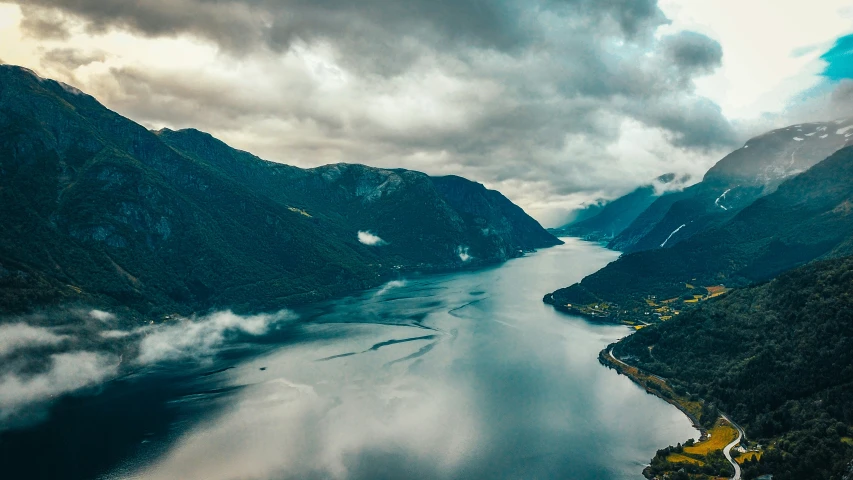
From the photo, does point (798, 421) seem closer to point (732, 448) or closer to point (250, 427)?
point (732, 448)

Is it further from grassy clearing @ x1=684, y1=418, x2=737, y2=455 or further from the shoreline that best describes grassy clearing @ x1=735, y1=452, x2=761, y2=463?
the shoreline

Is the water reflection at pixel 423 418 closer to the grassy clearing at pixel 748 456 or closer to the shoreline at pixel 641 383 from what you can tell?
the shoreline at pixel 641 383

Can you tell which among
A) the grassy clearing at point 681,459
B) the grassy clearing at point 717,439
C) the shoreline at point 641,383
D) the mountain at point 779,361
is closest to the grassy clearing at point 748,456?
the mountain at point 779,361

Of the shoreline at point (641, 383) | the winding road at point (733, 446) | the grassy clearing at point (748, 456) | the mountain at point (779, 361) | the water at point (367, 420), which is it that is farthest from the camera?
the shoreline at point (641, 383)

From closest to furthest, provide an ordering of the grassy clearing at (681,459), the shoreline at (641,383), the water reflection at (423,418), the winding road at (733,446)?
the winding road at (733,446)
the grassy clearing at (681,459)
the water reflection at (423,418)
the shoreline at (641,383)

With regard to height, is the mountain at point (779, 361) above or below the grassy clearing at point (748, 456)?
above

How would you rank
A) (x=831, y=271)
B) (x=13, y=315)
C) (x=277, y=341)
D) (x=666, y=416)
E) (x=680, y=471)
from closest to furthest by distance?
(x=680, y=471), (x=666, y=416), (x=831, y=271), (x=13, y=315), (x=277, y=341)

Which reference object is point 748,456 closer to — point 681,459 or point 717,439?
point 717,439

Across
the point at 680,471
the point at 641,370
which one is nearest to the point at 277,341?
the point at 641,370
